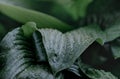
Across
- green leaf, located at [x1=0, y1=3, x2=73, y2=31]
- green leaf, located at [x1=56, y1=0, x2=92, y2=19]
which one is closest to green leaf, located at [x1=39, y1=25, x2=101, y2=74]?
green leaf, located at [x1=0, y1=3, x2=73, y2=31]

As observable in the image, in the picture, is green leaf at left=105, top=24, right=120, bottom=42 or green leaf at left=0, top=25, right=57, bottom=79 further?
green leaf at left=105, top=24, right=120, bottom=42

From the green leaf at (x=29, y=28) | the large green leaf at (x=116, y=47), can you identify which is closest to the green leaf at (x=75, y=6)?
the large green leaf at (x=116, y=47)

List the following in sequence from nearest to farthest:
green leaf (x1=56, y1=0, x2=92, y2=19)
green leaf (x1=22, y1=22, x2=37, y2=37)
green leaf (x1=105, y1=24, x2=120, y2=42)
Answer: green leaf (x1=22, y1=22, x2=37, y2=37)
green leaf (x1=105, y1=24, x2=120, y2=42)
green leaf (x1=56, y1=0, x2=92, y2=19)

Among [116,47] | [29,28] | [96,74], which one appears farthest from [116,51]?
[29,28]

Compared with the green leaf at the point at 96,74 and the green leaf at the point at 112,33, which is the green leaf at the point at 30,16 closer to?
the green leaf at the point at 112,33

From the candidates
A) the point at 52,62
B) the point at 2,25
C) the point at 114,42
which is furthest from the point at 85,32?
the point at 2,25

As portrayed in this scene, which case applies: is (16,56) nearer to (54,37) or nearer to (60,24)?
(54,37)

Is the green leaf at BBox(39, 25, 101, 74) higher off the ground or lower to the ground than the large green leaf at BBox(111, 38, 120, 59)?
higher

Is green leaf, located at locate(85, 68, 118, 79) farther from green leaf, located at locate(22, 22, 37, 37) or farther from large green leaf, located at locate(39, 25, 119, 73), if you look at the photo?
green leaf, located at locate(22, 22, 37, 37)

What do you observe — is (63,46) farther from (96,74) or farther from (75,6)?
(75,6)
